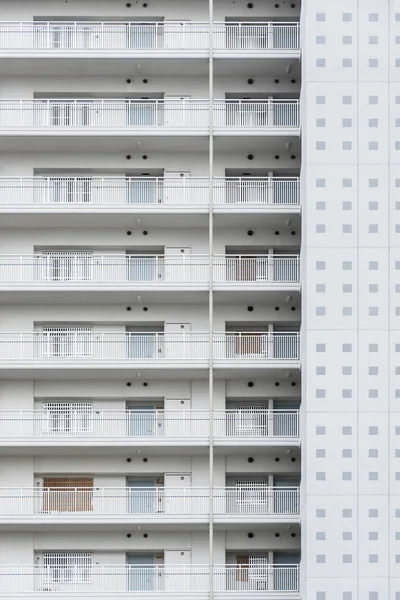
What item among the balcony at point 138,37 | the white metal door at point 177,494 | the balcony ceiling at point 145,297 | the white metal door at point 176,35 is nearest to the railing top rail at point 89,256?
the balcony ceiling at point 145,297

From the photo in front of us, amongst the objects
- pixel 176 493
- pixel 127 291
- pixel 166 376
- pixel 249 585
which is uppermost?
pixel 127 291

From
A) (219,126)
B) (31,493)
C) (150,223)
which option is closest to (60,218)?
(150,223)

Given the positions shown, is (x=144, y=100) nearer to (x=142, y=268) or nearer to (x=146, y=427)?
(x=142, y=268)

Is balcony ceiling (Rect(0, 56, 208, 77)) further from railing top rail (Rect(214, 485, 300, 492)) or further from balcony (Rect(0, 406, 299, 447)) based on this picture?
railing top rail (Rect(214, 485, 300, 492))

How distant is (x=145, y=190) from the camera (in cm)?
3931

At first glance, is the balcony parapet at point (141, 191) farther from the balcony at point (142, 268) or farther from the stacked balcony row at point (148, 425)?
the stacked balcony row at point (148, 425)

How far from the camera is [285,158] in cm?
3934

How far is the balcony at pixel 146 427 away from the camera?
36.9 meters

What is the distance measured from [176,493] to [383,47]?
1404 cm

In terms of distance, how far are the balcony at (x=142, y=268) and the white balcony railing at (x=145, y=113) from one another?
3980 mm

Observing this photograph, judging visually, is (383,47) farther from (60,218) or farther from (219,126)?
(60,218)

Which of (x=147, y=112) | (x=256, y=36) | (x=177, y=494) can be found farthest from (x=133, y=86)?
(x=177, y=494)

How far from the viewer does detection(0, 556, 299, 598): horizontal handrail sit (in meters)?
36.6

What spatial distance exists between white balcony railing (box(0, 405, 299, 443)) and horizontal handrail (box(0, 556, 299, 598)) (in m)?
3.74
